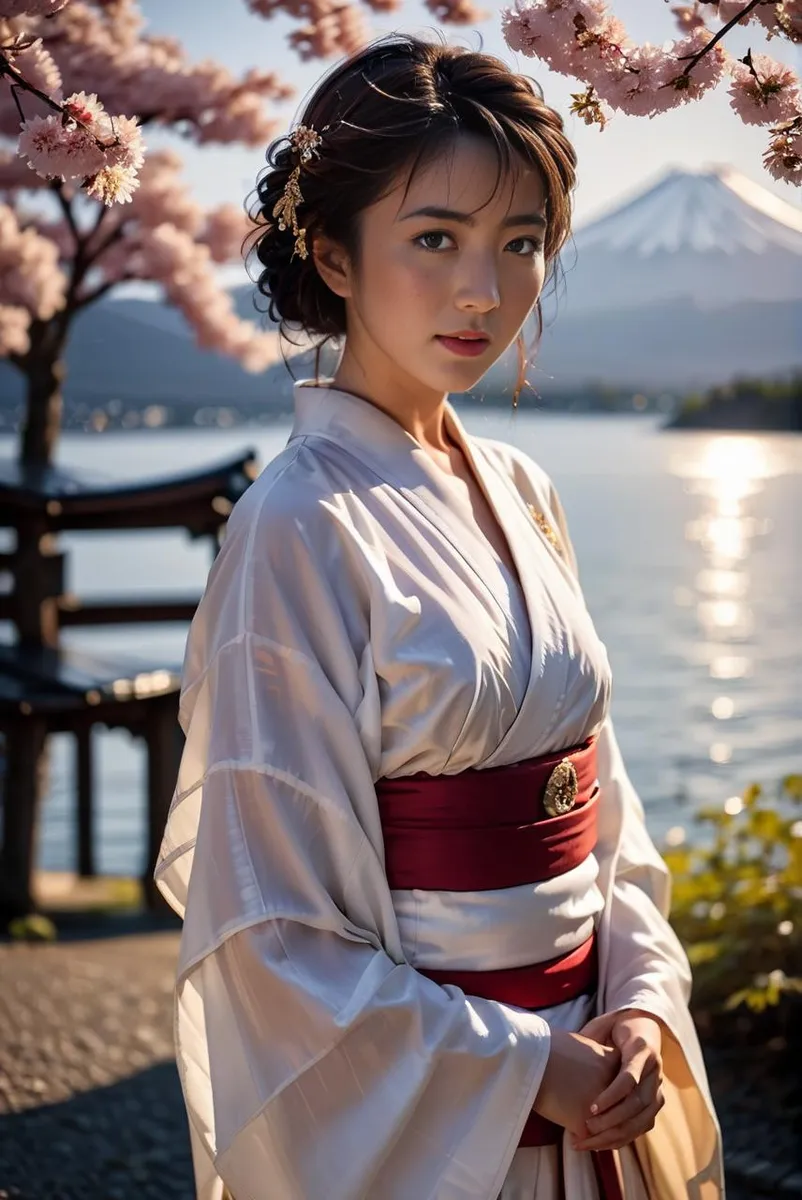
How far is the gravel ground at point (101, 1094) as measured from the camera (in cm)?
294

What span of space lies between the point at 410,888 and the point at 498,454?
26.8 inches

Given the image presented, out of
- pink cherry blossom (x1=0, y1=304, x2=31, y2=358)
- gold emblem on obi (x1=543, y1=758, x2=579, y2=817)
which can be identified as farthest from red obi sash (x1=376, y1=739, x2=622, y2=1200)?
pink cherry blossom (x1=0, y1=304, x2=31, y2=358)

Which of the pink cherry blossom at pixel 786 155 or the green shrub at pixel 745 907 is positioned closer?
the pink cherry blossom at pixel 786 155

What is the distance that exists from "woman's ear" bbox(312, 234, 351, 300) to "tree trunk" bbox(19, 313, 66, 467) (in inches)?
166

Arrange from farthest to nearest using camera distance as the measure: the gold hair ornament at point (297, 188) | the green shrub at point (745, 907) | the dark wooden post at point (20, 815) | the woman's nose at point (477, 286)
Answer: the dark wooden post at point (20, 815), the green shrub at point (745, 907), the gold hair ornament at point (297, 188), the woman's nose at point (477, 286)

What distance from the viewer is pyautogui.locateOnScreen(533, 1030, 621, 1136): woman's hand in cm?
154

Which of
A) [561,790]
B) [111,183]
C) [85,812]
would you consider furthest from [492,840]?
[85,812]

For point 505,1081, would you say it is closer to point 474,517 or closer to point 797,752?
point 474,517

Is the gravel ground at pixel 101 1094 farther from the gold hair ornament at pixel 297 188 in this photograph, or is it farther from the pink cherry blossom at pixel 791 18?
the pink cherry blossom at pixel 791 18

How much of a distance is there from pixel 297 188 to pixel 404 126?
0.17 meters

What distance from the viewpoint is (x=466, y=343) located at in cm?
165

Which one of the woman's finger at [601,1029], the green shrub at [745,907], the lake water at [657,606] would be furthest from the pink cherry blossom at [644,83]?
the green shrub at [745,907]

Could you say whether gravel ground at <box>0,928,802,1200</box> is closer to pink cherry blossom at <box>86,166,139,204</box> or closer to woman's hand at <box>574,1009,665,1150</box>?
woman's hand at <box>574,1009,665,1150</box>

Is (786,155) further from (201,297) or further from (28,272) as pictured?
(201,297)
